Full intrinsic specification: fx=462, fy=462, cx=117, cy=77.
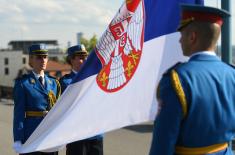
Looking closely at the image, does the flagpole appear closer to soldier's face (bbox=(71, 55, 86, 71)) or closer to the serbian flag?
the serbian flag

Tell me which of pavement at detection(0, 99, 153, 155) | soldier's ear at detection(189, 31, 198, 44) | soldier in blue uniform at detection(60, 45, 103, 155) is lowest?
pavement at detection(0, 99, 153, 155)

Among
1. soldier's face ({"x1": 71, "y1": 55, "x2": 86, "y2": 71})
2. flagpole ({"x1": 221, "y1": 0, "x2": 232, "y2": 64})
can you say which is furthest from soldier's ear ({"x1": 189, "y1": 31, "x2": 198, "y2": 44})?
soldier's face ({"x1": 71, "y1": 55, "x2": 86, "y2": 71})

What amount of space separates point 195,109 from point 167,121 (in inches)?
5.6

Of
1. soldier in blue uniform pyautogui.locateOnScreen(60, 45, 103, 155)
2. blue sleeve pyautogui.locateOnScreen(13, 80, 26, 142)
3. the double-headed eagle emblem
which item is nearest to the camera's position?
the double-headed eagle emblem

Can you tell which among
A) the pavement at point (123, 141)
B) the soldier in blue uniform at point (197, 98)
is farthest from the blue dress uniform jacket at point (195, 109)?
the pavement at point (123, 141)

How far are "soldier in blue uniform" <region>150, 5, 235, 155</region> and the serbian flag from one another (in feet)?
3.56

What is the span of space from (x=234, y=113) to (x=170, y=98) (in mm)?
395

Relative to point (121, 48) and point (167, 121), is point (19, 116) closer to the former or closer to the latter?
point (121, 48)

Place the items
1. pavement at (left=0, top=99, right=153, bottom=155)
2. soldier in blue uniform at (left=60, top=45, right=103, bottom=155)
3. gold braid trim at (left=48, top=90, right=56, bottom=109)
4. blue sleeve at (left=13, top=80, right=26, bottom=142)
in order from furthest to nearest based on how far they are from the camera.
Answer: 1. pavement at (left=0, top=99, right=153, bottom=155)
2. soldier in blue uniform at (left=60, top=45, right=103, bottom=155)
3. gold braid trim at (left=48, top=90, right=56, bottom=109)
4. blue sleeve at (left=13, top=80, right=26, bottom=142)

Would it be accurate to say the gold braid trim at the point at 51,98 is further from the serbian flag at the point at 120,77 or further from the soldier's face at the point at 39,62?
the serbian flag at the point at 120,77

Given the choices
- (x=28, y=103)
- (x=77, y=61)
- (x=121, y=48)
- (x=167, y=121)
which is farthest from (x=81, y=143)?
(x=167, y=121)

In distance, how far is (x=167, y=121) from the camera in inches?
77.7

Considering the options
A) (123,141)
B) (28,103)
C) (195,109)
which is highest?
(195,109)

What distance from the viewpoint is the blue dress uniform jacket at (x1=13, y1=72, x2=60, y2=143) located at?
407 centimetres
